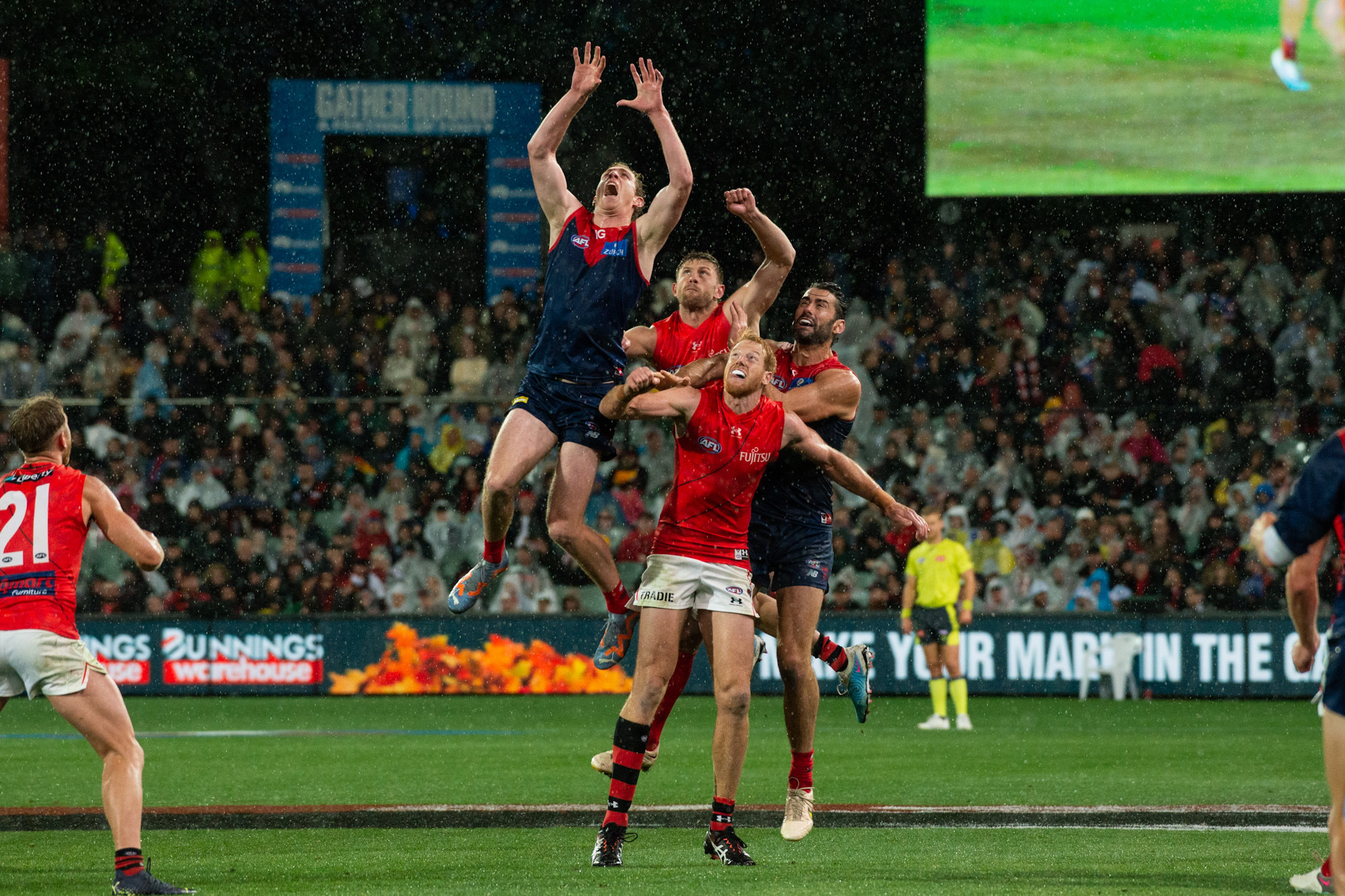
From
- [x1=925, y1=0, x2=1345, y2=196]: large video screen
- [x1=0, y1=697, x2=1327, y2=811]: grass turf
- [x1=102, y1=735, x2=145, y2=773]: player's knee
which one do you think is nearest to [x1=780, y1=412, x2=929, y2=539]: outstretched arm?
[x1=102, y1=735, x2=145, y2=773]: player's knee

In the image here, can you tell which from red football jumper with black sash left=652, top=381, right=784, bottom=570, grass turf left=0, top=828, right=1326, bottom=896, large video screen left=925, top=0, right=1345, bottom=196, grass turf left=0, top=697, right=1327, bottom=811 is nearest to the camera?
grass turf left=0, top=828, right=1326, bottom=896

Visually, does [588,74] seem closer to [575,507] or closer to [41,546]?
[575,507]

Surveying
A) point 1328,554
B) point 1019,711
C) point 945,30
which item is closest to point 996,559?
point 1019,711

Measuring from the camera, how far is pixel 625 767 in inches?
331

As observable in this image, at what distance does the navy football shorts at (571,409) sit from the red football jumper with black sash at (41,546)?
2613mm

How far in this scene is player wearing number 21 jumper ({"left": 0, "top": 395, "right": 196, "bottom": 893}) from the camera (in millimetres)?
7312

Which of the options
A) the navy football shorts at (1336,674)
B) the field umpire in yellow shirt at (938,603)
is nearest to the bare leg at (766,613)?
the navy football shorts at (1336,674)

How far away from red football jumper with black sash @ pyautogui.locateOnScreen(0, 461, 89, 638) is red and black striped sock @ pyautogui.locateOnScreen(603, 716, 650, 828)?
8.44 feet

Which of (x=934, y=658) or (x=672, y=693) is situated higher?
(x=672, y=693)

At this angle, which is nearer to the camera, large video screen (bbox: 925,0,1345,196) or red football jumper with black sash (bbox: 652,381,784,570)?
red football jumper with black sash (bbox: 652,381,784,570)

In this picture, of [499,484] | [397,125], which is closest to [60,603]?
[499,484]

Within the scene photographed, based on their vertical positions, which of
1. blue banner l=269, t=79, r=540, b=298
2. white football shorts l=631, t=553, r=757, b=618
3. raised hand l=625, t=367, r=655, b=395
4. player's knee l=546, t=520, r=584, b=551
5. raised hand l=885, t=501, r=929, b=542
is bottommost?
white football shorts l=631, t=553, r=757, b=618

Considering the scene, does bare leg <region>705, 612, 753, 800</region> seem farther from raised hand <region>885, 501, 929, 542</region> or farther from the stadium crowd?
the stadium crowd

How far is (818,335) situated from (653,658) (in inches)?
88.6
